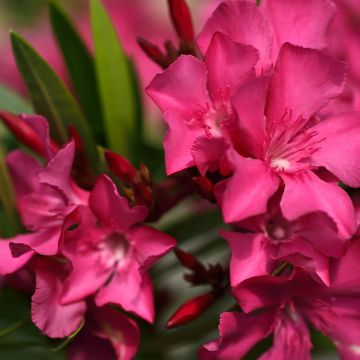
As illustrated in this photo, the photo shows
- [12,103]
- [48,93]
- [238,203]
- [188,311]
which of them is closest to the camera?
[238,203]

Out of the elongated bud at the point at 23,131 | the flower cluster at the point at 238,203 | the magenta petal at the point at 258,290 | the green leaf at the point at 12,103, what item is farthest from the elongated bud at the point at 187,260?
the green leaf at the point at 12,103

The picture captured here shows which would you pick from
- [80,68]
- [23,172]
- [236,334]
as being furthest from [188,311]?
[80,68]

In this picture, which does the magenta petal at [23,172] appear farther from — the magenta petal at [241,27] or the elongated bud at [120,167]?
the magenta petal at [241,27]

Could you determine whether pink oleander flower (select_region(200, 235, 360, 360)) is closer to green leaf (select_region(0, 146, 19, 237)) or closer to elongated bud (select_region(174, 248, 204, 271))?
elongated bud (select_region(174, 248, 204, 271))

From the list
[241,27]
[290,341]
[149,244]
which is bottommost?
[290,341]

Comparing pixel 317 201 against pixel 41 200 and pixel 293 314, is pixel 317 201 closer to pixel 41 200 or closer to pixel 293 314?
pixel 293 314

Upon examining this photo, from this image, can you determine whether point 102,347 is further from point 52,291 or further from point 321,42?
point 321,42

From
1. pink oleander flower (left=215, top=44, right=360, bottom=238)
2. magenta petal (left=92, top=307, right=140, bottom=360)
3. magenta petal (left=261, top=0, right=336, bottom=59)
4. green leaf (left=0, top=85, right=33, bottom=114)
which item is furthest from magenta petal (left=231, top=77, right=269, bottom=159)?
green leaf (left=0, top=85, right=33, bottom=114)

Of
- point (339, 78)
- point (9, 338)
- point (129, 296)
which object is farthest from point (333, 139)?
point (9, 338)
